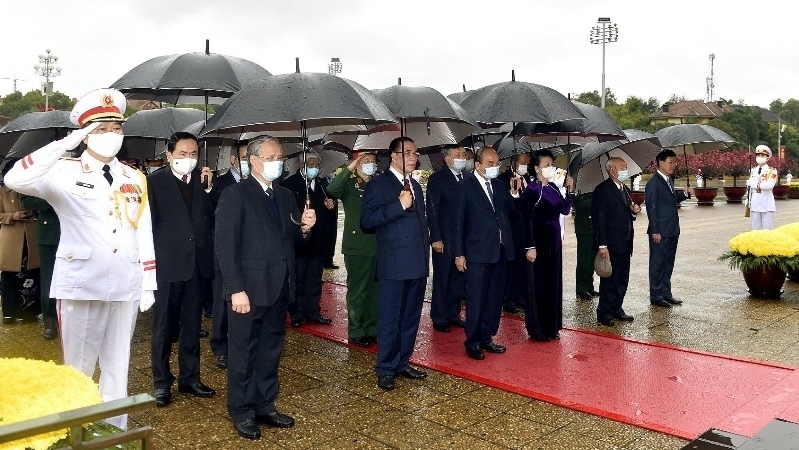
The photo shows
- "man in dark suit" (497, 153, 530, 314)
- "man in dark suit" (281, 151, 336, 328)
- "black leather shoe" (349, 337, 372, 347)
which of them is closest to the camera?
"black leather shoe" (349, 337, 372, 347)

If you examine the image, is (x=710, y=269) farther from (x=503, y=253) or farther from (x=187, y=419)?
(x=187, y=419)

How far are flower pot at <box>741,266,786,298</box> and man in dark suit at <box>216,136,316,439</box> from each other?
656 centimetres

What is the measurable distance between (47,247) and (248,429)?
3823 millimetres

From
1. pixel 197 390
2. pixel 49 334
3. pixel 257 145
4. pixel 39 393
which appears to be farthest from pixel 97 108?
pixel 49 334

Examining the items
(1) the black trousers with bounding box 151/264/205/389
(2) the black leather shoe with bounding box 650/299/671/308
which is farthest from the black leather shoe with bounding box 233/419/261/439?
(2) the black leather shoe with bounding box 650/299/671/308

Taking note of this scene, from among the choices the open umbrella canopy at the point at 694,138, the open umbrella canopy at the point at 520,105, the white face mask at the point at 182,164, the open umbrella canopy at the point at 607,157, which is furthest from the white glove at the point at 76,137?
the open umbrella canopy at the point at 694,138

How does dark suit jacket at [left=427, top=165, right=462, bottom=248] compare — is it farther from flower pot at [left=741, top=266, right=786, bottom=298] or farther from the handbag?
flower pot at [left=741, top=266, right=786, bottom=298]

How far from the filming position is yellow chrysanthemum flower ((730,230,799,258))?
886 centimetres

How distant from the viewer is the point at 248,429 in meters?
4.46

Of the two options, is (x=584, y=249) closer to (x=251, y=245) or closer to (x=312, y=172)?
(x=312, y=172)

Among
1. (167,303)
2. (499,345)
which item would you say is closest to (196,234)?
(167,303)

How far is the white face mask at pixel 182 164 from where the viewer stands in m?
5.13

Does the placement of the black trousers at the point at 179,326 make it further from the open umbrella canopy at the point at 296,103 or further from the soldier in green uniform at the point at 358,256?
the soldier in green uniform at the point at 358,256

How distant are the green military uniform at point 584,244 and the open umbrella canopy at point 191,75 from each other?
4371mm
